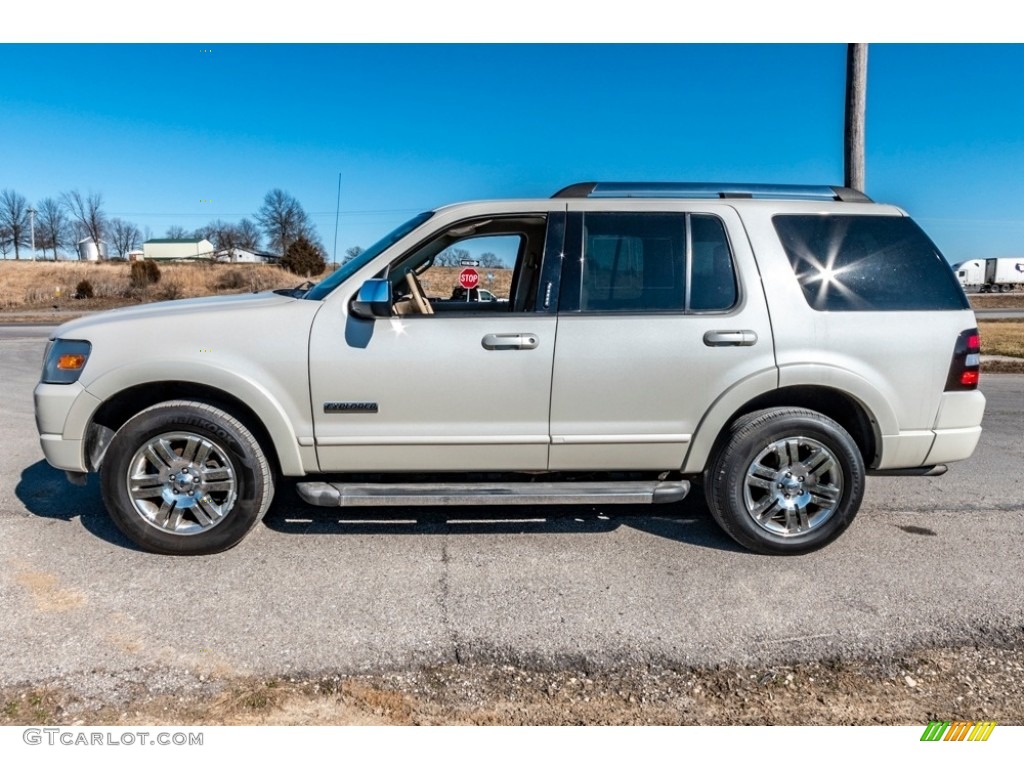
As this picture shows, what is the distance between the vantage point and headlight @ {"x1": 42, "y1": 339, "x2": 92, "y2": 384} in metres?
3.67

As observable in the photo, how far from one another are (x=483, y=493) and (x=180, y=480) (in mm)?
1649

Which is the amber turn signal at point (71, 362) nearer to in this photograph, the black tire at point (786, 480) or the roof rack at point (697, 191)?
the roof rack at point (697, 191)

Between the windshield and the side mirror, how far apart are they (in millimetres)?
244

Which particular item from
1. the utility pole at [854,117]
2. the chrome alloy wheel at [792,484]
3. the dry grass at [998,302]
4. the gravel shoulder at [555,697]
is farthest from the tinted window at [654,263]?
the dry grass at [998,302]

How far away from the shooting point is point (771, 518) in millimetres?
3830

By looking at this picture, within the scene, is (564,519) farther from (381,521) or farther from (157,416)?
(157,416)

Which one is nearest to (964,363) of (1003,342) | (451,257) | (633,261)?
(633,261)

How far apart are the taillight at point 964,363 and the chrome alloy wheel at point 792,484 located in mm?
806

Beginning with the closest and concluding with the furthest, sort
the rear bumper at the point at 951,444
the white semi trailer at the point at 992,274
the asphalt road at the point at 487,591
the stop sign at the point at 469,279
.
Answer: the asphalt road at the point at 487,591 → the rear bumper at the point at 951,444 → the stop sign at the point at 469,279 → the white semi trailer at the point at 992,274

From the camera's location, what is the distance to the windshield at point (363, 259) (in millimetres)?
3822

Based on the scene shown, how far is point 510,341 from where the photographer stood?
143 inches

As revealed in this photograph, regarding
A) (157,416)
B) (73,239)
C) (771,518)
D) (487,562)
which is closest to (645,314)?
(771,518)

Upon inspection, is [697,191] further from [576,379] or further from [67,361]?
[67,361]

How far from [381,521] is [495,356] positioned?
137cm
